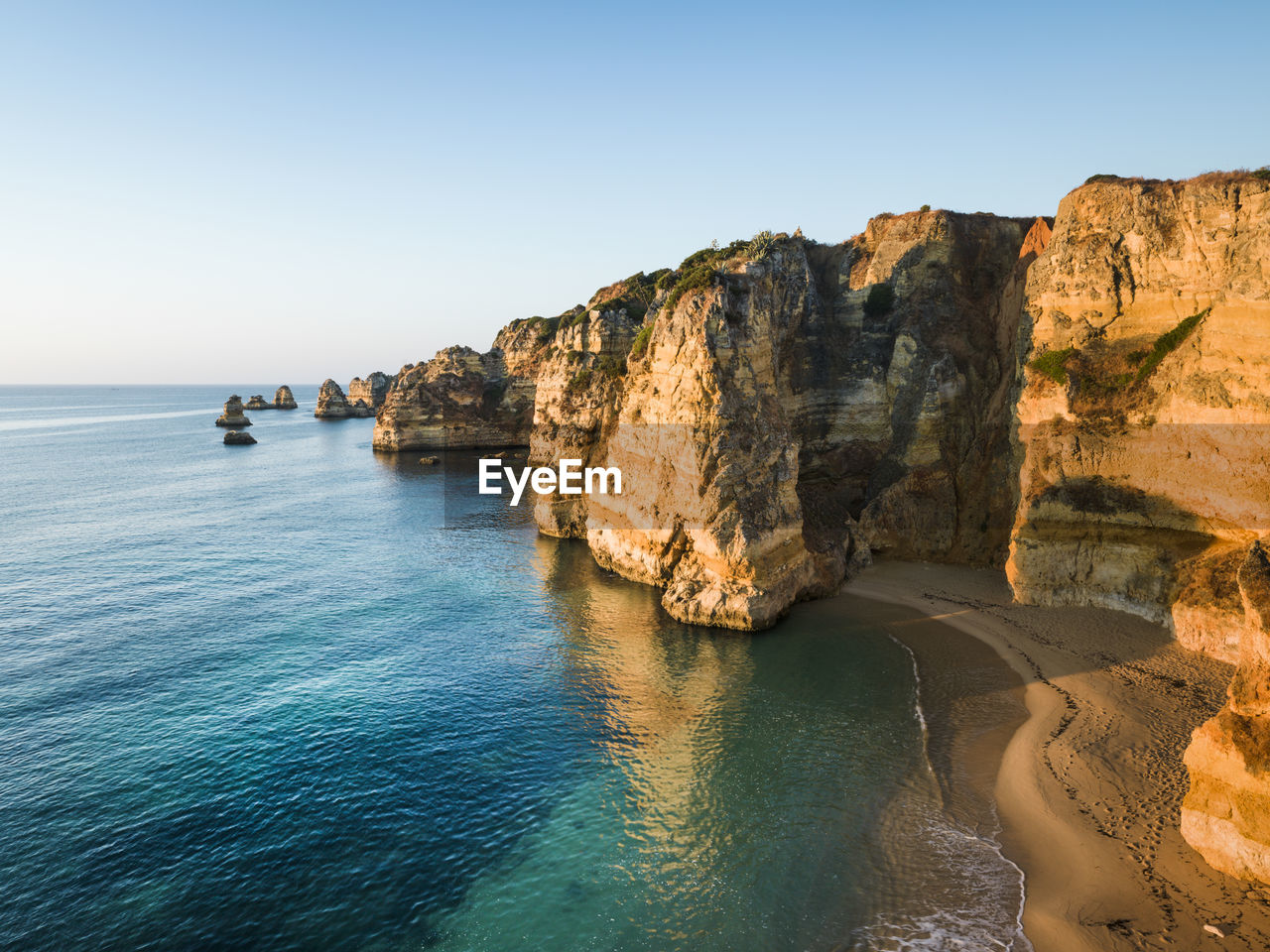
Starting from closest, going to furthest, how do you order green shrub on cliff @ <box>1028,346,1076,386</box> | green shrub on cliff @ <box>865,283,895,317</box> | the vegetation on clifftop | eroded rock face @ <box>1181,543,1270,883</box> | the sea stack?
eroded rock face @ <box>1181,543,1270,883</box>, the vegetation on clifftop, green shrub on cliff @ <box>1028,346,1076,386</box>, green shrub on cliff @ <box>865,283,895,317</box>, the sea stack

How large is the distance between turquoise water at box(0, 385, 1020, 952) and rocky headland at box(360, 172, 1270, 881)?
6728 millimetres

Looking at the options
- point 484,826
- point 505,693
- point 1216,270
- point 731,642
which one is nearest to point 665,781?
point 484,826

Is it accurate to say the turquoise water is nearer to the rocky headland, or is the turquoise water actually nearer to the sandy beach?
the sandy beach

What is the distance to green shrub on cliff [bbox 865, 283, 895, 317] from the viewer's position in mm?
56438

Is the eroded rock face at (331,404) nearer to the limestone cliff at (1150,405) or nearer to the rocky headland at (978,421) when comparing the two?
the rocky headland at (978,421)

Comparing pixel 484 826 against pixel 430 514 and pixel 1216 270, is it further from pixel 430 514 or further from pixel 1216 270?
pixel 430 514

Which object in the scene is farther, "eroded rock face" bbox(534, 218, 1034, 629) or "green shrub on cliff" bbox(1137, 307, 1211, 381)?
"eroded rock face" bbox(534, 218, 1034, 629)

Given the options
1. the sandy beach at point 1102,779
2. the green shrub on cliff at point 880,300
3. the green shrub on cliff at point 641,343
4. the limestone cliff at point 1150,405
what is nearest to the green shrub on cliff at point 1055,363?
the limestone cliff at point 1150,405

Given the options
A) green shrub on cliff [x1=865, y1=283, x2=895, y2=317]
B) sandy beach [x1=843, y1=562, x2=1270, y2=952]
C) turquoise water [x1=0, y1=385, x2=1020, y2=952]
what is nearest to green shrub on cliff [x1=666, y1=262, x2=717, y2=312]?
green shrub on cliff [x1=865, y1=283, x2=895, y2=317]

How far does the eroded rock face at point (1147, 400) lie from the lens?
104ft

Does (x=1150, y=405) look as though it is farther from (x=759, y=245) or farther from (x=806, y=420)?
(x=759, y=245)

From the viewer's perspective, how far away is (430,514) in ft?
241

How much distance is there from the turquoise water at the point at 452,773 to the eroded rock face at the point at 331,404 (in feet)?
484

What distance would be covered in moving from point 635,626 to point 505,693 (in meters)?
10.8
